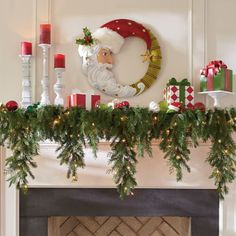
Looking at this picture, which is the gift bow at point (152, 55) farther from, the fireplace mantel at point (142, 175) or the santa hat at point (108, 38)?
the fireplace mantel at point (142, 175)

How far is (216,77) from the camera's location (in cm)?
278

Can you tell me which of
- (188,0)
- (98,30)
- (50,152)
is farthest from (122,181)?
(188,0)

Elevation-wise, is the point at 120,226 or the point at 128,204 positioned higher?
the point at 128,204

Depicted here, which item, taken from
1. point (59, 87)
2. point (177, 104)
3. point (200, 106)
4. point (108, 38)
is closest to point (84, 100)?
point (59, 87)

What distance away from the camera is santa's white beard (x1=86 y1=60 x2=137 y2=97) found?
290cm

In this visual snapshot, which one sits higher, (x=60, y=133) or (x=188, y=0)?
(x=188, y=0)

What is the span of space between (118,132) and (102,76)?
41 cm

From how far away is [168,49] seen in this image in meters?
2.95

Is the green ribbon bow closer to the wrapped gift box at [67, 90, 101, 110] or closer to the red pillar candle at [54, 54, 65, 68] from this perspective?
the wrapped gift box at [67, 90, 101, 110]

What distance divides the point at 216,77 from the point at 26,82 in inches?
41.7

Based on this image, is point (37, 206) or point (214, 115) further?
point (37, 206)

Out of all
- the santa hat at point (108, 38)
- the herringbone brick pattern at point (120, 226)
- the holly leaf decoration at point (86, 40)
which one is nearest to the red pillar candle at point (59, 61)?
the holly leaf decoration at point (86, 40)

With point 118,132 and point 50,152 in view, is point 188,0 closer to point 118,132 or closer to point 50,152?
point 118,132

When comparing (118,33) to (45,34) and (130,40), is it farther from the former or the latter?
(45,34)
